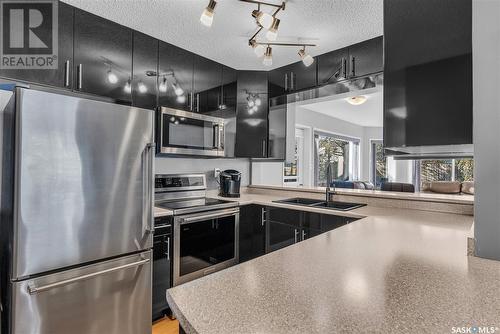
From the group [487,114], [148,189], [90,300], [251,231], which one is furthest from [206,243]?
[487,114]

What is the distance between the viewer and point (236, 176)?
2.91m

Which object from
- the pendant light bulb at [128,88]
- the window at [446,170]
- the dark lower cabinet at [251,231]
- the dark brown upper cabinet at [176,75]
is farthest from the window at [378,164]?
the pendant light bulb at [128,88]

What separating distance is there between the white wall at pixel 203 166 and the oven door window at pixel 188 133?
36 cm

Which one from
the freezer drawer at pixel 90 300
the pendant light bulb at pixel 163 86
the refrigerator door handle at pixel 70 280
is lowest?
the freezer drawer at pixel 90 300

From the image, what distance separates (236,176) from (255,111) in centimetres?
80

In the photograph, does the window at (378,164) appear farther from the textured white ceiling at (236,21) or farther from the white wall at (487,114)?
the white wall at (487,114)

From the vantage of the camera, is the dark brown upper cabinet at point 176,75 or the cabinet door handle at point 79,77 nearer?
the cabinet door handle at point 79,77

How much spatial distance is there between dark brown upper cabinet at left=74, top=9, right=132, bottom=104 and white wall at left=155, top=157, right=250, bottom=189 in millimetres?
725

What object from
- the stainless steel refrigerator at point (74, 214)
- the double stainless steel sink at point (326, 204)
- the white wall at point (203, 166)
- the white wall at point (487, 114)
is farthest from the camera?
the white wall at point (203, 166)

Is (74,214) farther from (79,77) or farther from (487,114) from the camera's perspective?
(487,114)

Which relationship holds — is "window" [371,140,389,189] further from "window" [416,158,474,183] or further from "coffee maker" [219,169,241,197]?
"coffee maker" [219,169,241,197]

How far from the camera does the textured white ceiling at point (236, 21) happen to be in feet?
5.87

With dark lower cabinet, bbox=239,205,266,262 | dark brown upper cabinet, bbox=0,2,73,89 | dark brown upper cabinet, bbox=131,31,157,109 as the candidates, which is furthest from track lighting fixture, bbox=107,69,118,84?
dark lower cabinet, bbox=239,205,266,262

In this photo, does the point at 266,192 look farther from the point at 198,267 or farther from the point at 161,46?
the point at 161,46
